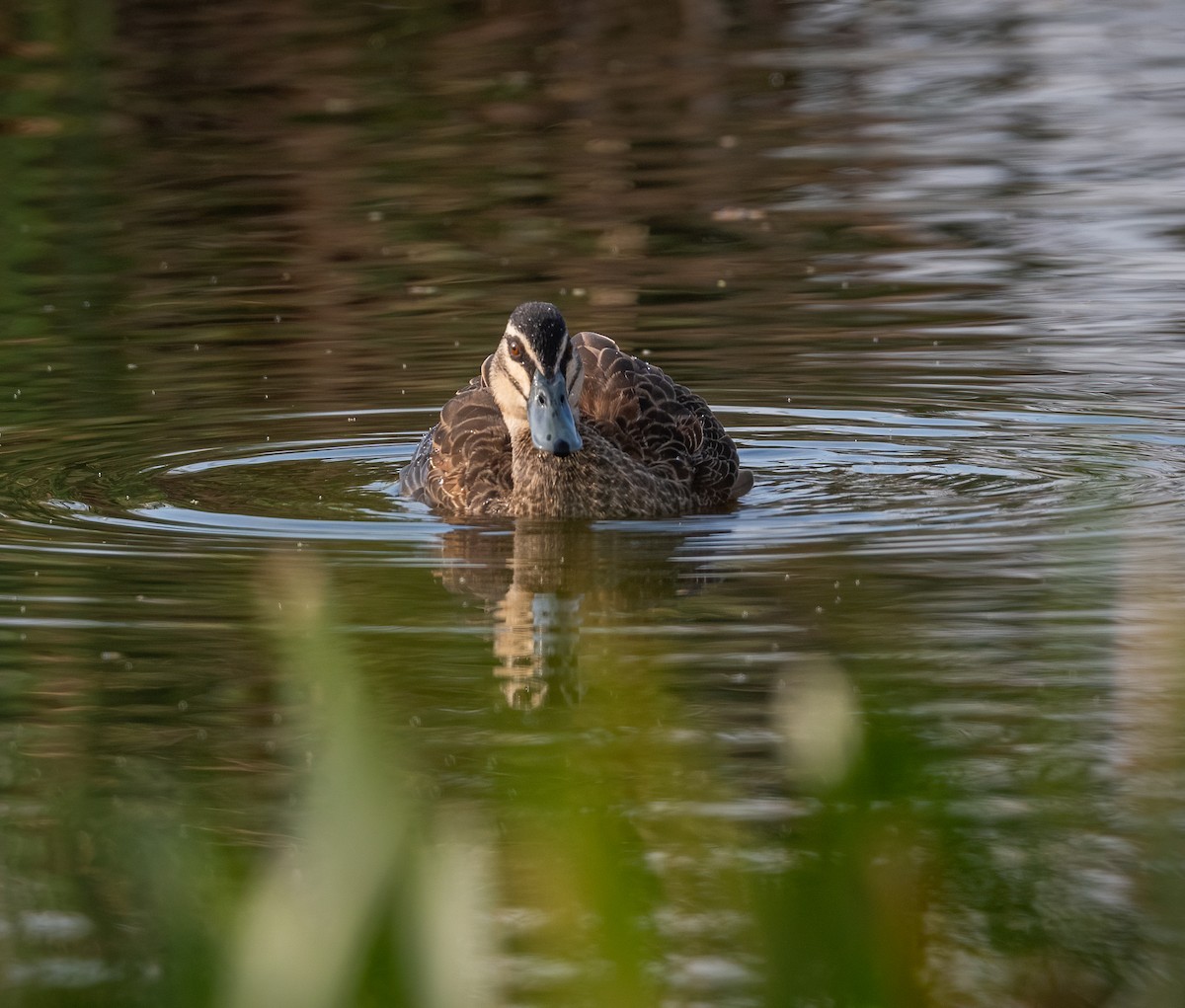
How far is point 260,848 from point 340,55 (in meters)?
23.2

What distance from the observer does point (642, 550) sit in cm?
898

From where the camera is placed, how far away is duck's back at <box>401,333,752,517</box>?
991cm

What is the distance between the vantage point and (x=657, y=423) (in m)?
10.4

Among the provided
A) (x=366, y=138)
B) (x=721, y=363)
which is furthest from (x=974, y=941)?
(x=366, y=138)

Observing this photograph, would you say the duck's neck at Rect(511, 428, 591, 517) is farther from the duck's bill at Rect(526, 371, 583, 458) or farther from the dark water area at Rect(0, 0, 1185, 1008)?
the dark water area at Rect(0, 0, 1185, 1008)

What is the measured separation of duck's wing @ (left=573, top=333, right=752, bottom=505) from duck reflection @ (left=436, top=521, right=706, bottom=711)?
2.29ft

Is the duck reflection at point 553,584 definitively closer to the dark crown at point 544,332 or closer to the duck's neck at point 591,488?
the duck's neck at point 591,488

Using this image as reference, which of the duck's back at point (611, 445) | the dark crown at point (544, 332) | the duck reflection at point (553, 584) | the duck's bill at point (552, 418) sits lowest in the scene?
the duck reflection at point (553, 584)

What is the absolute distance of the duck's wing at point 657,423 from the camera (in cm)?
1007

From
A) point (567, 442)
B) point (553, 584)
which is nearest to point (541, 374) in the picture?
point (567, 442)

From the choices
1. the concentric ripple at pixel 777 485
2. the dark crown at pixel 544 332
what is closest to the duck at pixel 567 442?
the dark crown at pixel 544 332

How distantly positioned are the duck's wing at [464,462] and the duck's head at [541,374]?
19cm

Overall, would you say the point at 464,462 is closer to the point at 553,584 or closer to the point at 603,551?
the point at 603,551

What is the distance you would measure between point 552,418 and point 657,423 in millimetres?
1071
